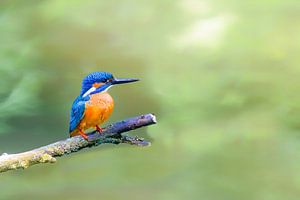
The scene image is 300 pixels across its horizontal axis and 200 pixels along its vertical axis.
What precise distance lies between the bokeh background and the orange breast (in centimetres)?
40

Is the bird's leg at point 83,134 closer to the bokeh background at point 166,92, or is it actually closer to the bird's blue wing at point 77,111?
the bird's blue wing at point 77,111

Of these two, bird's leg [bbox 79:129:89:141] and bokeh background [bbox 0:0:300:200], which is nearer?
bird's leg [bbox 79:129:89:141]

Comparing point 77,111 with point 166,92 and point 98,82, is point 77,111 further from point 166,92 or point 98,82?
point 166,92

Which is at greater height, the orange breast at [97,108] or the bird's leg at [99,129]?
the orange breast at [97,108]

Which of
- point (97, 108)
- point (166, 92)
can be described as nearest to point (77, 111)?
point (97, 108)

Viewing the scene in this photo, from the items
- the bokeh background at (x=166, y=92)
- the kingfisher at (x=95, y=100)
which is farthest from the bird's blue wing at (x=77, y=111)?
the bokeh background at (x=166, y=92)

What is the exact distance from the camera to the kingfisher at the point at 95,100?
833 mm

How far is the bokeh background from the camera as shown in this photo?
1251 millimetres

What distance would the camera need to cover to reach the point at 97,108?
0.84m

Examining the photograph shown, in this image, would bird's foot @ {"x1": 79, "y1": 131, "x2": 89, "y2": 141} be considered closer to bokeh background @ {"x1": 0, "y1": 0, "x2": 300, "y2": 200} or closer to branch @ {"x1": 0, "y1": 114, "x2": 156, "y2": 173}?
branch @ {"x1": 0, "y1": 114, "x2": 156, "y2": 173}

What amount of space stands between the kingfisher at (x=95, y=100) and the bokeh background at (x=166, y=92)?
1.31 ft

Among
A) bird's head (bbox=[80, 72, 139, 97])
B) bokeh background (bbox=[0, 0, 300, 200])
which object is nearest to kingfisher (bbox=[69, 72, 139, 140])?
bird's head (bbox=[80, 72, 139, 97])

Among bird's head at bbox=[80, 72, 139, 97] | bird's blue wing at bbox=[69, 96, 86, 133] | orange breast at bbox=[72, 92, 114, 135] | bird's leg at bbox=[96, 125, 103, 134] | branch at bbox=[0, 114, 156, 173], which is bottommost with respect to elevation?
branch at bbox=[0, 114, 156, 173]

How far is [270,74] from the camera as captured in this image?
1515 mm
